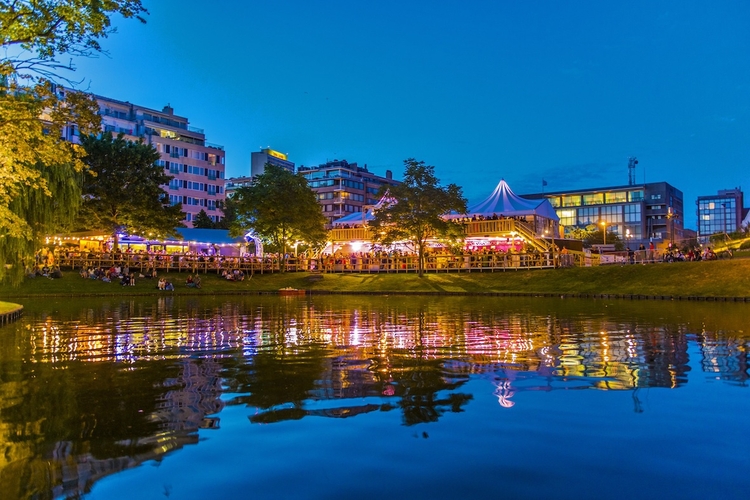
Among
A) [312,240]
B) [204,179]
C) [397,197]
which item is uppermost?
[204,179]

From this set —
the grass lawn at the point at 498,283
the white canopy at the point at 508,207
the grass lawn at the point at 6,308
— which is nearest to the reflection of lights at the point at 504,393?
the grass lawn at the point at 6,308

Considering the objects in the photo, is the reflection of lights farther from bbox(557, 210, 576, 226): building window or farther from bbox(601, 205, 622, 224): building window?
bbox(557, 210, 576, 226): building window

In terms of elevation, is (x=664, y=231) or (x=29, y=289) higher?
(x=664, y=231)

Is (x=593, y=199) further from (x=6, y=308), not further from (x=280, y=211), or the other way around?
(x=6, y=308)

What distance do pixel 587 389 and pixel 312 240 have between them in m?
56.7

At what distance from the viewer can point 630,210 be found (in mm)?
144750

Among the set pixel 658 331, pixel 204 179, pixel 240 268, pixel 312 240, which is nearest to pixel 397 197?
pixel 312 240

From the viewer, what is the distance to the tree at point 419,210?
5741 centimetres

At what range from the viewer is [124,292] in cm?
4747

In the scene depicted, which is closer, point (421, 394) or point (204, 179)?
point (421, 394)

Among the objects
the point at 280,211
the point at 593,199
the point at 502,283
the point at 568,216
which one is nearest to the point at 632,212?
the point at 593,199

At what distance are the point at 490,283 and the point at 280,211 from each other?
2446 centimetres

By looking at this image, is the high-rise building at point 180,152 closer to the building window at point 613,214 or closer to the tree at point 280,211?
the tree at point 280,211

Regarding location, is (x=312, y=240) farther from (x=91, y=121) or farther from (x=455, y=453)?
(x=455, y=453)
